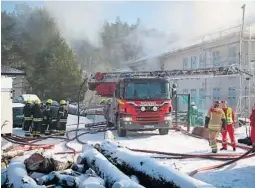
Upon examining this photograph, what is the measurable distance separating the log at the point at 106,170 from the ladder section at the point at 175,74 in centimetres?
1095

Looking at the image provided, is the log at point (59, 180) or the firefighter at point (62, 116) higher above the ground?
the firefighter at point (62, 116)

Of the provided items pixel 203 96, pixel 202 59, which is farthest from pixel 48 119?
pixel 202 59

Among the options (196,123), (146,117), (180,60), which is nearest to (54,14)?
(180,60)

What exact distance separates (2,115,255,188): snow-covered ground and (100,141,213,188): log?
601 mm

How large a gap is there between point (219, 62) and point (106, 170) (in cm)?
1981

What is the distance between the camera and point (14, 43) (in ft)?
143

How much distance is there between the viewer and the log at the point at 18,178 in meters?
6.39

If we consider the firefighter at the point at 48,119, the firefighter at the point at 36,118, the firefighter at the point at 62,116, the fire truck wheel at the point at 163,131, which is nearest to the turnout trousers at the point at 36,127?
the firefighter at the point at 36,118

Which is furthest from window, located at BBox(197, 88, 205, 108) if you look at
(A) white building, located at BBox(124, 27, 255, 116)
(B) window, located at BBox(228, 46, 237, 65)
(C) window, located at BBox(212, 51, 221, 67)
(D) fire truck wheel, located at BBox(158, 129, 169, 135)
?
(D) fire truck wheel, located at BBox(158, 129, 169, 135)

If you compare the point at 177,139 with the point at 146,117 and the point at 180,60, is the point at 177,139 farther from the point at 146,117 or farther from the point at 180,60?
the point at 180,60

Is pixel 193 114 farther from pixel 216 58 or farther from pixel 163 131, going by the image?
pixel 216 58

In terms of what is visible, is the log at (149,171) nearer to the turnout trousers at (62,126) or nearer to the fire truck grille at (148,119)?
the fire truck grille at (148,119)

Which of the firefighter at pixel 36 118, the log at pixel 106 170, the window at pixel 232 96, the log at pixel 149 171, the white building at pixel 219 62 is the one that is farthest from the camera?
the window at pixel 232 96

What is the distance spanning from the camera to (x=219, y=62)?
83.4ft
